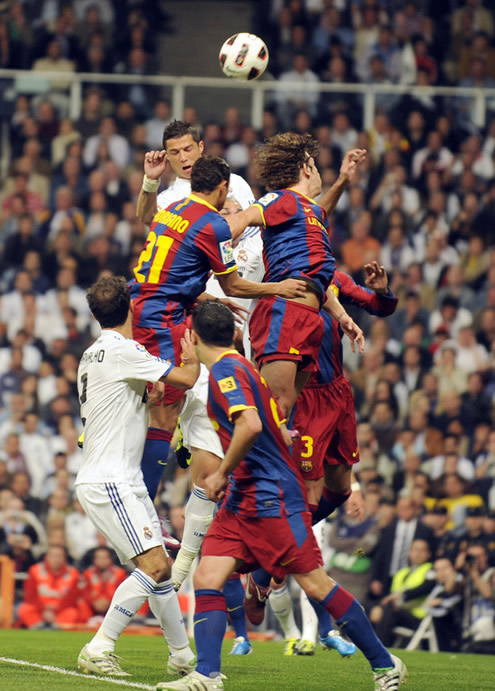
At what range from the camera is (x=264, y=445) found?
6797 millimetres

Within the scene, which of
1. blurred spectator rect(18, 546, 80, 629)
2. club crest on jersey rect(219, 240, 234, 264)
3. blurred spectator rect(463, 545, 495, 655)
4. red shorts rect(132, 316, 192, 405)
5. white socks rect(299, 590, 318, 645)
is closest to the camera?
club crest on jersey rect(219, 240, 234, 264)

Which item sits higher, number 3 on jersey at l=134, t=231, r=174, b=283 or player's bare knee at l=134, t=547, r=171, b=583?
number 3 on jersey at l=134, t=231, r=174, b=283

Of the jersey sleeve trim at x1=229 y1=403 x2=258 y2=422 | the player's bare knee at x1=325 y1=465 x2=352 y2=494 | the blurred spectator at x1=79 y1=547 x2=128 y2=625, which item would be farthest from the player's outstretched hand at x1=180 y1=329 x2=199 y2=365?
the blurred spectator at x1=79 y1=547 x2=128 y2=625

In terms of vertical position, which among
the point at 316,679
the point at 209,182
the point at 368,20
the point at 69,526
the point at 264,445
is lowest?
the point at 69,526

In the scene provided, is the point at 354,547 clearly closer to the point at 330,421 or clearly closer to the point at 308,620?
the point at 308,620

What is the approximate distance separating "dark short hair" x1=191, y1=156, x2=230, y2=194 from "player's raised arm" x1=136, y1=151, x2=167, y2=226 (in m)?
0.66

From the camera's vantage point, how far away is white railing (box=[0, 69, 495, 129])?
60.7 ft

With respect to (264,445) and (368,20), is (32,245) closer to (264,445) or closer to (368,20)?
(368,20)

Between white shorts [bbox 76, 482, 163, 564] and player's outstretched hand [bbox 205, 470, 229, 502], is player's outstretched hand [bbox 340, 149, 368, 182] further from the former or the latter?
player's outstretched hand [bbox 205, 470, 229, 502]

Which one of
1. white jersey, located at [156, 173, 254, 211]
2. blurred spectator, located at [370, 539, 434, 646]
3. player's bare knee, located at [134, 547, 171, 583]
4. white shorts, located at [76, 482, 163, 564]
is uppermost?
white jersey, located at [156, 173, 254, 211]

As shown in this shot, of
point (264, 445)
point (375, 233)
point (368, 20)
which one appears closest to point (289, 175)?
point (264, 445)

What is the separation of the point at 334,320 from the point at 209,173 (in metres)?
1.73

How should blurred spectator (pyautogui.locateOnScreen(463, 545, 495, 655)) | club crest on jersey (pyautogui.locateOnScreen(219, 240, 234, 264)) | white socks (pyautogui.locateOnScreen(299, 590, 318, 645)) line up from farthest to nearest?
blurred spectator (pyautogui.locateOnScreen(463, 545, 495, 655)) → white socks (pyautogui.locateOnScreen(299, 590, 318, 645)) → club crest on jersey (pyautogui.locateOnScreen(219, 240, 234, 264))

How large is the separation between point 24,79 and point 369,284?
1100 centimetres
